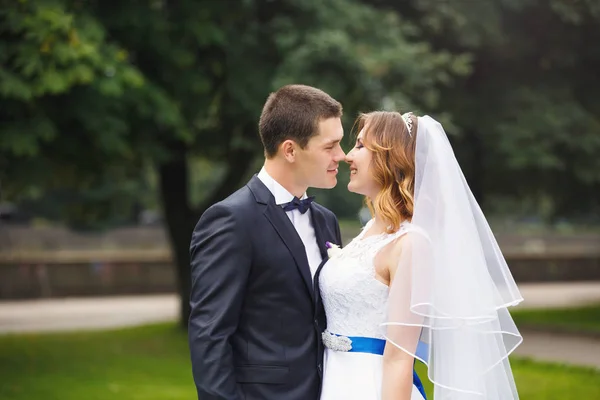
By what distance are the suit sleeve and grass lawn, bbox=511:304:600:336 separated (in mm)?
14126

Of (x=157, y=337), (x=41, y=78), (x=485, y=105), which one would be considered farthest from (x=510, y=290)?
(x=485, y=105)

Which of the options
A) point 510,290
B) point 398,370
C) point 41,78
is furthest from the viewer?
point 41,78

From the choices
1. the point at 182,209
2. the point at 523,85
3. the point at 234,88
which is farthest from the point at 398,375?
the point at 523,85

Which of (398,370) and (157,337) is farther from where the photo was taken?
(157,337)

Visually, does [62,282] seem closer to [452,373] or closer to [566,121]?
[566,121]

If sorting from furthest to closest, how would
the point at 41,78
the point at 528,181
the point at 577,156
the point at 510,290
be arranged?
1. the point at 528,181
2. the point at 577,156
3. the point at 41,78
4. the point at 510,290

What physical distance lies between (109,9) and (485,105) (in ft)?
24.9

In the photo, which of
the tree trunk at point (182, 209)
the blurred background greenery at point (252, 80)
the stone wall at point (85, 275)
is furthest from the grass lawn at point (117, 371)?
the stone wall at point (85, 275)

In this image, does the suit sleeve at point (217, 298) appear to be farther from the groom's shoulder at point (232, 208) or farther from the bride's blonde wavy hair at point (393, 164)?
the bride's blonde wavy hair at point (393, 164)

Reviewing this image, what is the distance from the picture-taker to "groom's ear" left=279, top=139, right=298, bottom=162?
372cm

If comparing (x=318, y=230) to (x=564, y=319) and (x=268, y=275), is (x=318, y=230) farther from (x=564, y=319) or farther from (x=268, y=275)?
(x=564, y=319)

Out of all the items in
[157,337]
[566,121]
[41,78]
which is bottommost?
[157,337]

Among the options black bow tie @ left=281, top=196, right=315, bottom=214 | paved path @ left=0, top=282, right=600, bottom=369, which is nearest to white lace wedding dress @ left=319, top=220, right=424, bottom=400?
black bow tie @ left=281, top=196, right=315, bottom=214

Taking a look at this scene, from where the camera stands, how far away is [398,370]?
351 cm
